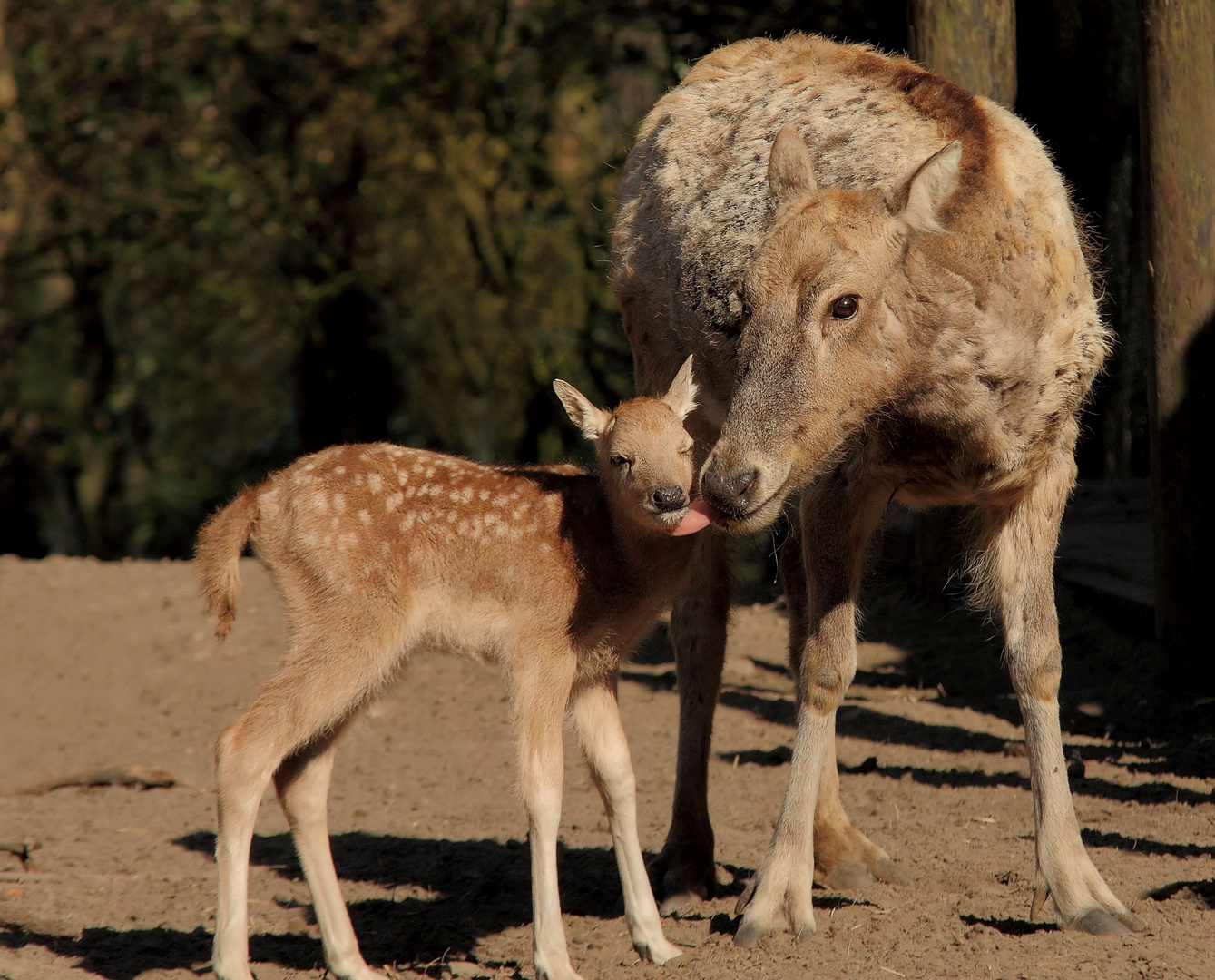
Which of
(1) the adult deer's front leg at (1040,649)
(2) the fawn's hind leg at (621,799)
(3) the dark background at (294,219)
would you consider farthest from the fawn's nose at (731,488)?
(3) the dark background at (294,219)

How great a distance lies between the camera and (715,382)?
18.7 feet

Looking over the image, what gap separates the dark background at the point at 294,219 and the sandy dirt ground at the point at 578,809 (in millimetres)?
5169

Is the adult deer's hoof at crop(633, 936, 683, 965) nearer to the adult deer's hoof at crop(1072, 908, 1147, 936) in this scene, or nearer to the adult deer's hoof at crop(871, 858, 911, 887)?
the adult deer's hoof at crop(871, 858, 911, 887)

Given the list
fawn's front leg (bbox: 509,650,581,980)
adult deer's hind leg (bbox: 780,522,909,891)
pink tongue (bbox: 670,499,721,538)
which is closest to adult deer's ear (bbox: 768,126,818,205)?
pink tongue (bbox: 670,499,721,538)

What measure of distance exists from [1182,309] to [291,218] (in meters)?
9.88

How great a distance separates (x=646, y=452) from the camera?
4.83m

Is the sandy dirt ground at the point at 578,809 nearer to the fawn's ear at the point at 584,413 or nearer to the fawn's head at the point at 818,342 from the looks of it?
the fawn's ear at the point at 584,413

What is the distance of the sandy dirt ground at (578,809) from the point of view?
480 centimetres

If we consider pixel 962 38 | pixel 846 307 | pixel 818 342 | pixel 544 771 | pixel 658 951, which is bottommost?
pixel 658 951

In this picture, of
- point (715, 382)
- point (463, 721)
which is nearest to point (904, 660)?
point (463, 721)

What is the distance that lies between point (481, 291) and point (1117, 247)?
328 inches

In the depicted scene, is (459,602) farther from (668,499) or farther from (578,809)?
(578,809)

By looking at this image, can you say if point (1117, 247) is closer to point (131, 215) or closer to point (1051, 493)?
point (1051, 493)

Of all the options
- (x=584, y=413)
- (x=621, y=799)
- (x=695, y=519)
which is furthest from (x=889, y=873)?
(x=584, y=413)
